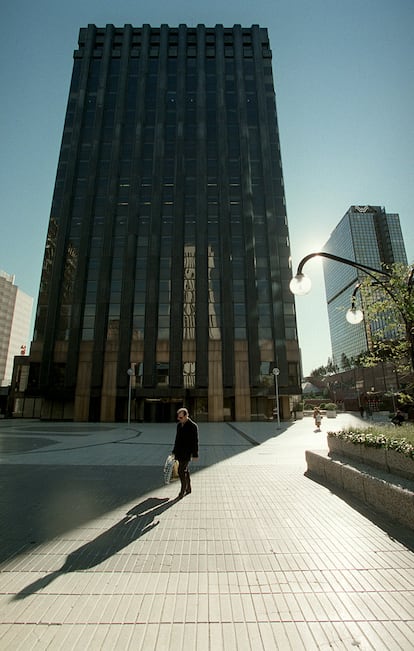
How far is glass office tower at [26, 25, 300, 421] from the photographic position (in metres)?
33.1

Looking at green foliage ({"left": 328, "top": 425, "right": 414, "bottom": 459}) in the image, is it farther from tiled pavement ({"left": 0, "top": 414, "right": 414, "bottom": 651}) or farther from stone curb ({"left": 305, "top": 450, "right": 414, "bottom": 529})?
tiled pavement ({"left": 0, "top": 414, "right": 414, "bottom": 651})

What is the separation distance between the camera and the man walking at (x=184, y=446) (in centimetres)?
687

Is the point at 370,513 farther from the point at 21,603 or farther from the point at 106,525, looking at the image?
the point at 21,603

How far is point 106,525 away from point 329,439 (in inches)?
266

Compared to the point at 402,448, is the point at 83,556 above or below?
below

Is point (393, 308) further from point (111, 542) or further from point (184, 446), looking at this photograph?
point (111, 542)

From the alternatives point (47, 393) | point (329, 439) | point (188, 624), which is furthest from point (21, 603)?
point (47, 393)

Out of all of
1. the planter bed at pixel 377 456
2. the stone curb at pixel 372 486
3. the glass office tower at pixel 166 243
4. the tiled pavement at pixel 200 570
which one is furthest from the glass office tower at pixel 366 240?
the tiled pavement at pixel 200 570

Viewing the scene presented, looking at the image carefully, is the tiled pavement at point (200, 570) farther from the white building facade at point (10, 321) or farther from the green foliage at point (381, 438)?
the white building facade at point (10, 321)

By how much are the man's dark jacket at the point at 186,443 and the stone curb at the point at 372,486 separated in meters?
3.63

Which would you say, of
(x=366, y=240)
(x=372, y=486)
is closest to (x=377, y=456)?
(x=372, y=486)

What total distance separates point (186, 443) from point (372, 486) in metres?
3.96

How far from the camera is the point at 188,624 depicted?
2977 millimetres

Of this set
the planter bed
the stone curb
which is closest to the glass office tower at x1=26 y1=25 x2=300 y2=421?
the planter bed
